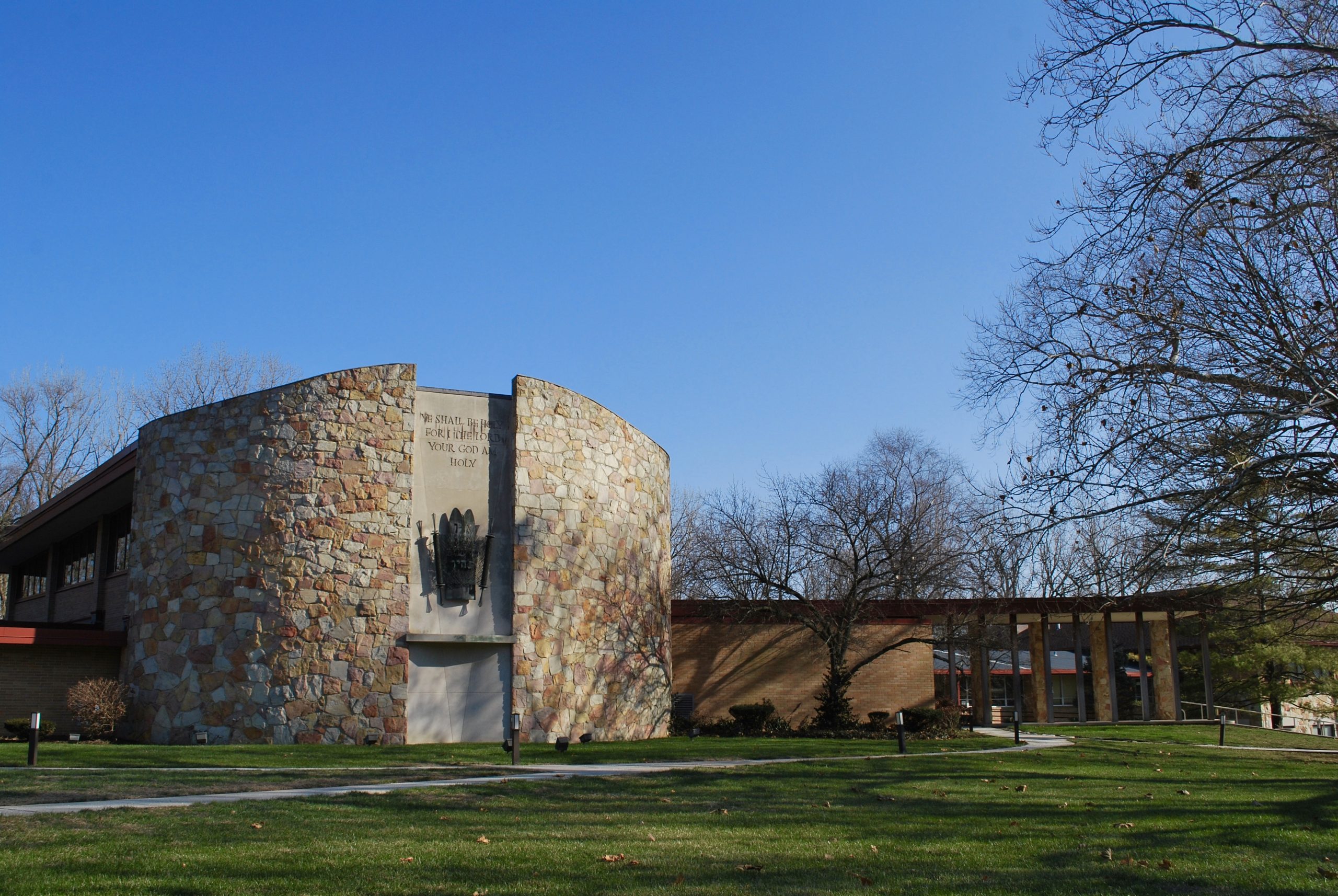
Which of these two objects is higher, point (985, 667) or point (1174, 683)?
point (985, 667)

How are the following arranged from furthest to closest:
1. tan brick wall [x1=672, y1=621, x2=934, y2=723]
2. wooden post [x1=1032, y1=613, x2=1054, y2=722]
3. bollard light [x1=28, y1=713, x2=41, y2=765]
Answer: wooden post [x1=1032, y1=613, x2=1054, y2=722], tan brick wall [x1=672, y1=621, x2=934, y2=723], bollard light [x1=28, y1=713, x2=41, y2=765]

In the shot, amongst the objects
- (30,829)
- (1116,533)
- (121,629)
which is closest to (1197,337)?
(1116,533)

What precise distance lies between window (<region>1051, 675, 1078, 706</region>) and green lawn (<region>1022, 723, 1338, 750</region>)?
1696 centimetres

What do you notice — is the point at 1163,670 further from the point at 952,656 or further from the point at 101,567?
the point at 101,567

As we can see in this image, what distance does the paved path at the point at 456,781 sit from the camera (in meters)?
11.0

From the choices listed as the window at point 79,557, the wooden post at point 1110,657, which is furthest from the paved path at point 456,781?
the window at point 79,557

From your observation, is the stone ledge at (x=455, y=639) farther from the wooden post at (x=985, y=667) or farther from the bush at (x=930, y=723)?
the wooden post at (x=985, y=667)

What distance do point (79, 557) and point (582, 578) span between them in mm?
20004

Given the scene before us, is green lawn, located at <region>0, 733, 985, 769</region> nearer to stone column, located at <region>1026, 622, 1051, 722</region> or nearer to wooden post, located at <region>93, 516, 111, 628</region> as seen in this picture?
wooden post, located at <region>93, 516, 111, 628</region>

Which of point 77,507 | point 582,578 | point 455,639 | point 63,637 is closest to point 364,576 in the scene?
point 455,639

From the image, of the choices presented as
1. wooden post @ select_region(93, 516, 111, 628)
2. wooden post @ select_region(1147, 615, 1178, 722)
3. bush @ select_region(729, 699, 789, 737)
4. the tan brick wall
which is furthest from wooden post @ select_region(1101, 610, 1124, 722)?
wooden post @ select_region(93, 516, 111, 628)

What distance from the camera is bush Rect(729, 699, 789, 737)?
91.0 ft

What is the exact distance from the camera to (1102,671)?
34812 millimetres

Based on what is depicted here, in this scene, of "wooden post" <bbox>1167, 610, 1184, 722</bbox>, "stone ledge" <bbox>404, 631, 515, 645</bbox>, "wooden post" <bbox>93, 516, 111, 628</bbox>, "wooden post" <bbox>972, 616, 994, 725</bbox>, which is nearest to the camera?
"stone ledge" <bbox>404, 631, 515, 645</bbox>
